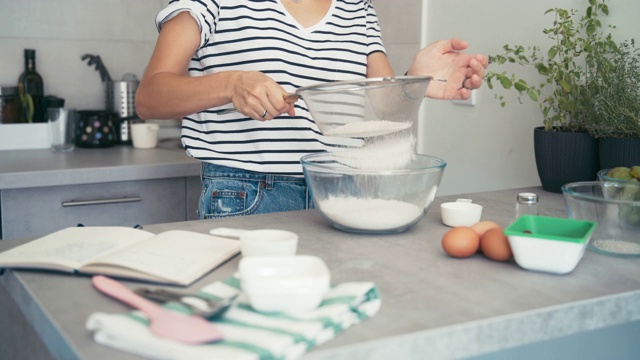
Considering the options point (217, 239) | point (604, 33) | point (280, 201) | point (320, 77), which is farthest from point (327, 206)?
Answer: point (604, 33)

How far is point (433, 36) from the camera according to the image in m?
2.16

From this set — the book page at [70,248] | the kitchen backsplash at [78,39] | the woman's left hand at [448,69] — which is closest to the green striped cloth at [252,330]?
the book page at [70,248]

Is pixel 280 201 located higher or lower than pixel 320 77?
lower

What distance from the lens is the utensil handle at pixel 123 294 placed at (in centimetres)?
76

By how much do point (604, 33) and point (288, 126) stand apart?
0.75 meters

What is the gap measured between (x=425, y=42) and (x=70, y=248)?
4.75ft

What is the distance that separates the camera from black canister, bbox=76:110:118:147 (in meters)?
2.49

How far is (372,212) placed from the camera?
1.16 metres

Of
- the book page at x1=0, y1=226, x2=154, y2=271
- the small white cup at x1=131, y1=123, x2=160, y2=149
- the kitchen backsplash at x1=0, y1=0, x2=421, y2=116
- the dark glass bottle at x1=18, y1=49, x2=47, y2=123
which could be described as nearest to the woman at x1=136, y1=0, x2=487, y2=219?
the book page at x1=0, y1=226, x2=154, y2=271

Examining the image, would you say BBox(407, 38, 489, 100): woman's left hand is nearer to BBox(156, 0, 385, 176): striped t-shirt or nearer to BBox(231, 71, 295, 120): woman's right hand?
BBox(156, 0, 385, 176): striped t-shirt

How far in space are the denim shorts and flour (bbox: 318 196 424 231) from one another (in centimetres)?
32

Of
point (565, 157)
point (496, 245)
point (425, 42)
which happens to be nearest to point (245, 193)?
point (496, 245)

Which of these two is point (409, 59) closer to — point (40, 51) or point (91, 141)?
point (91, 141)

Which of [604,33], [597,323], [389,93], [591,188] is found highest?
[604,33]
